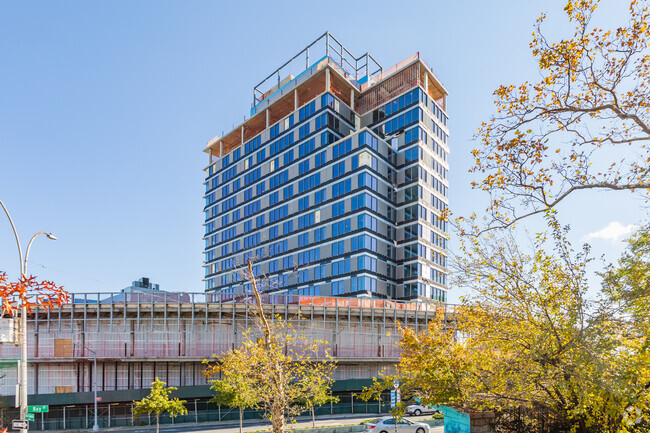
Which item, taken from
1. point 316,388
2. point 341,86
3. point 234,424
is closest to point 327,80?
point 341,86

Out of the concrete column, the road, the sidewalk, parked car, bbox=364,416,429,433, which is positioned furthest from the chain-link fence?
the concrete column

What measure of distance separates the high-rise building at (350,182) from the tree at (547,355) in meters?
48.1

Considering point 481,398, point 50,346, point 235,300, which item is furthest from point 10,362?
point 481,398

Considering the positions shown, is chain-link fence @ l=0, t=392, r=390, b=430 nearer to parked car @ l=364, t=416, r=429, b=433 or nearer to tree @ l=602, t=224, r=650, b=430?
parked car @ l=364, t=416, r=429, b=433

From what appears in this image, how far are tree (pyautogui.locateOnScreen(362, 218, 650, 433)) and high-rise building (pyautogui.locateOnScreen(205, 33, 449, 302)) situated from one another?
48.1m

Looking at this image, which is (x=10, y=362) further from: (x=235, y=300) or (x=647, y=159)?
(x=647, y=159)

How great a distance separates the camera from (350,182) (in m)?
67.1

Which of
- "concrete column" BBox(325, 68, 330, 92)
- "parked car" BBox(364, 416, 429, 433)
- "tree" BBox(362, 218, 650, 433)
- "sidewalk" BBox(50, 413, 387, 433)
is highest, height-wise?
"concrete column" BBox(325, 68, 330, 92)

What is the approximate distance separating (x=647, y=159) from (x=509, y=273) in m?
4.70

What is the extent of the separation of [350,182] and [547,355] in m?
55.3

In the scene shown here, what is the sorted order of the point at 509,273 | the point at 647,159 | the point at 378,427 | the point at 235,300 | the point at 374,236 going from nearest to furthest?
the point at 647,159 < the point at 509,273 < the point at 378,427 < the point at 235,300 < the point at 374,236

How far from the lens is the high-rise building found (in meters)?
66.2

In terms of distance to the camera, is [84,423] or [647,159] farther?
[84,423]

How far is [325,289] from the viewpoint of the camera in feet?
224
